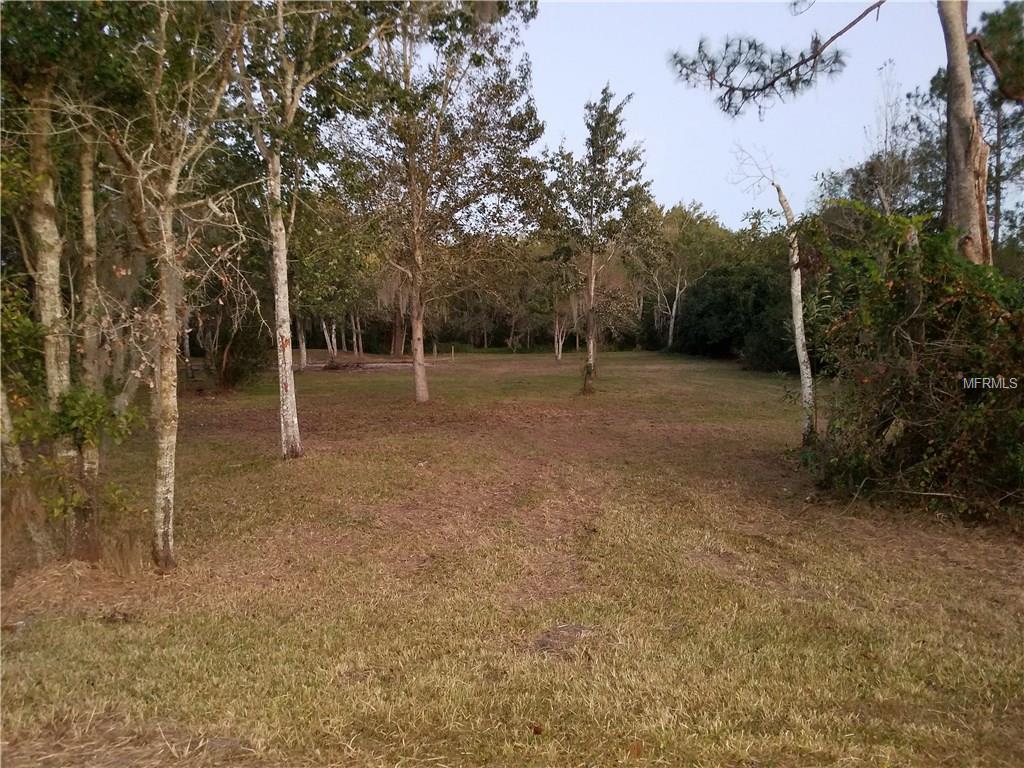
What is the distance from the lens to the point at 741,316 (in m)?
36.8

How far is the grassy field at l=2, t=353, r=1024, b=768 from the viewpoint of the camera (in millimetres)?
2930

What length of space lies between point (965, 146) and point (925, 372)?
2801mm

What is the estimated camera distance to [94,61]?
4844 mm

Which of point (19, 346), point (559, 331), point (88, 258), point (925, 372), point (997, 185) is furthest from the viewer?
point (559, 331)

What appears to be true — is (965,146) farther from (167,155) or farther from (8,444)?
(8,444)

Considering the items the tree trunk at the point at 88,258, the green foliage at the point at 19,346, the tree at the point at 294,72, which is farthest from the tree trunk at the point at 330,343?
the green foliage at the point at 19,346

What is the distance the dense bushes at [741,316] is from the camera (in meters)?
29.9

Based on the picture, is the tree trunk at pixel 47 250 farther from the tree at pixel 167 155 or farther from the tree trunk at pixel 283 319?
the tree trunk at pixel 283 319

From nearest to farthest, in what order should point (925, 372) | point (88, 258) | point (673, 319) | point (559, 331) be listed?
point (88, 258) → point (925, 372) → point (559, 331) → point (673, 319)

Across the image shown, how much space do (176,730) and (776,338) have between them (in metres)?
30.3

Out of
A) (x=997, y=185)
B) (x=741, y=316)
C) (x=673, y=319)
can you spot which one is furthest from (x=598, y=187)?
(x=673, y=319)

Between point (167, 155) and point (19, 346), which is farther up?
point (167, 155)

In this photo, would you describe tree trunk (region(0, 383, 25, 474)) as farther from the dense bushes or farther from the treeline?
the dense bushes

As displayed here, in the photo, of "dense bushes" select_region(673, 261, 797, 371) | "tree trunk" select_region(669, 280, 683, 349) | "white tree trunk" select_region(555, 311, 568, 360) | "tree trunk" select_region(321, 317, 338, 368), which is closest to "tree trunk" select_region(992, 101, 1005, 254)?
"dense bushes" select_region(673, 261, 797, 371)
